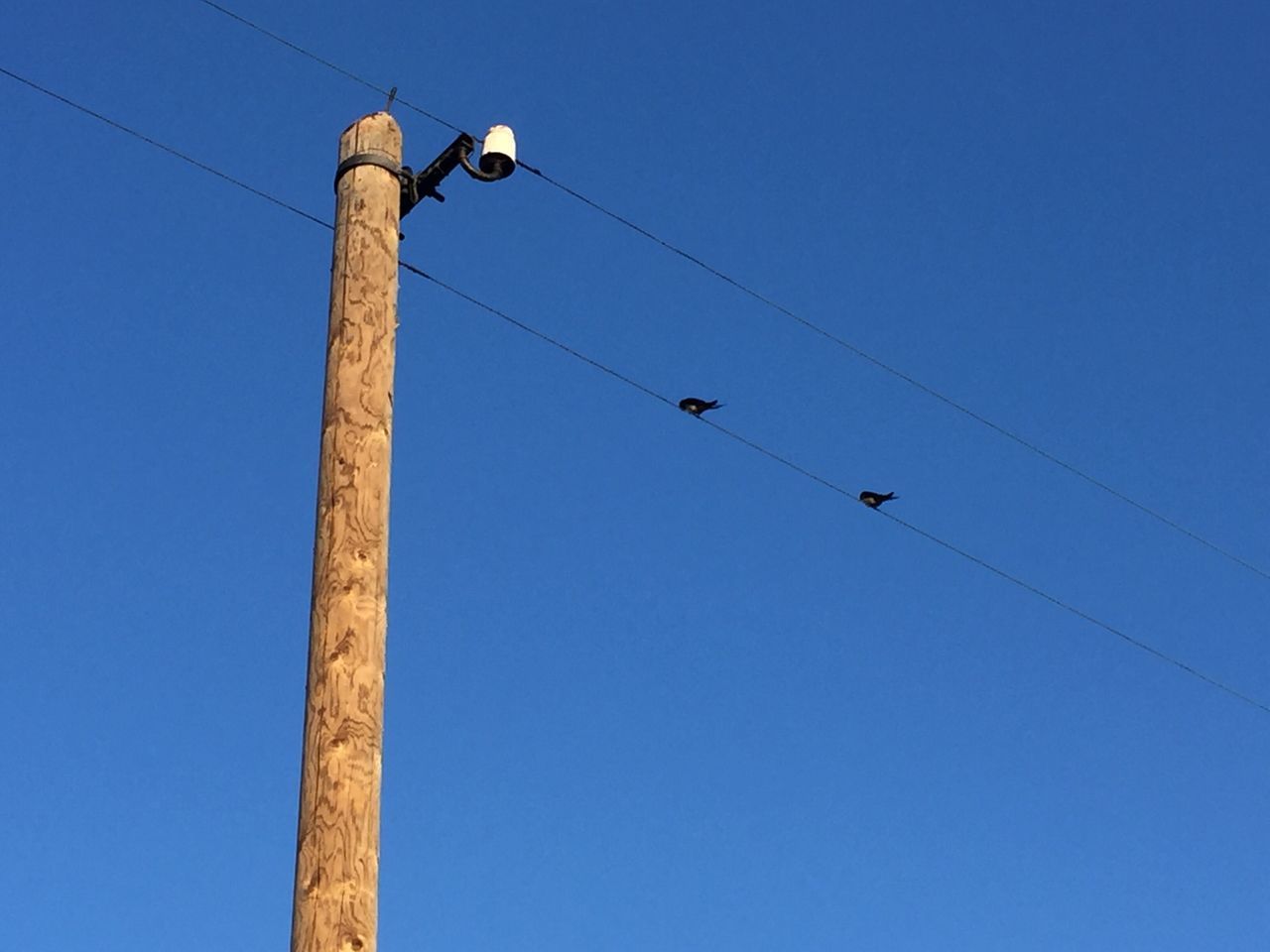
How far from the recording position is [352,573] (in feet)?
20.5

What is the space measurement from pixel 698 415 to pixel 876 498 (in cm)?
131

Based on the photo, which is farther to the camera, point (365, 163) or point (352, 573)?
point (365, 163)

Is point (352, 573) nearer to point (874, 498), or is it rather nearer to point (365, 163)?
point (365, 163)

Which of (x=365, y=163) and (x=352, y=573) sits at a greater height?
(x=365, y=163)

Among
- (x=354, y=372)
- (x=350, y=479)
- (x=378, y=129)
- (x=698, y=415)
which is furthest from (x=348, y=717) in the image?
(x=698, y=415)

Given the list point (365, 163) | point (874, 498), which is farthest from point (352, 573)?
point (874, 498)

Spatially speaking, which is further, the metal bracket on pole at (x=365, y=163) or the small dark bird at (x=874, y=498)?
the small dark bird at (x=874, y=498)

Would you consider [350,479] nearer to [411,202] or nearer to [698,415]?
[411,202]

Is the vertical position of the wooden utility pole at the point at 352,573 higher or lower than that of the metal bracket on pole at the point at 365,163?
lower

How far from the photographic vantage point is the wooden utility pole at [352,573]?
225 inches

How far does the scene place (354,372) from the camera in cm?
668

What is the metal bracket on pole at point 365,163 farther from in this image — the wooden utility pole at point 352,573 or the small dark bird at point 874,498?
the small dark bird at point 874,498

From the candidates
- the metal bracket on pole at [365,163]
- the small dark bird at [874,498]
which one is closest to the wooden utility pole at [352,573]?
the metal bracket on pole at [365,163]

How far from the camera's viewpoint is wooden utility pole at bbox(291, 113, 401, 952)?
18.7ft
